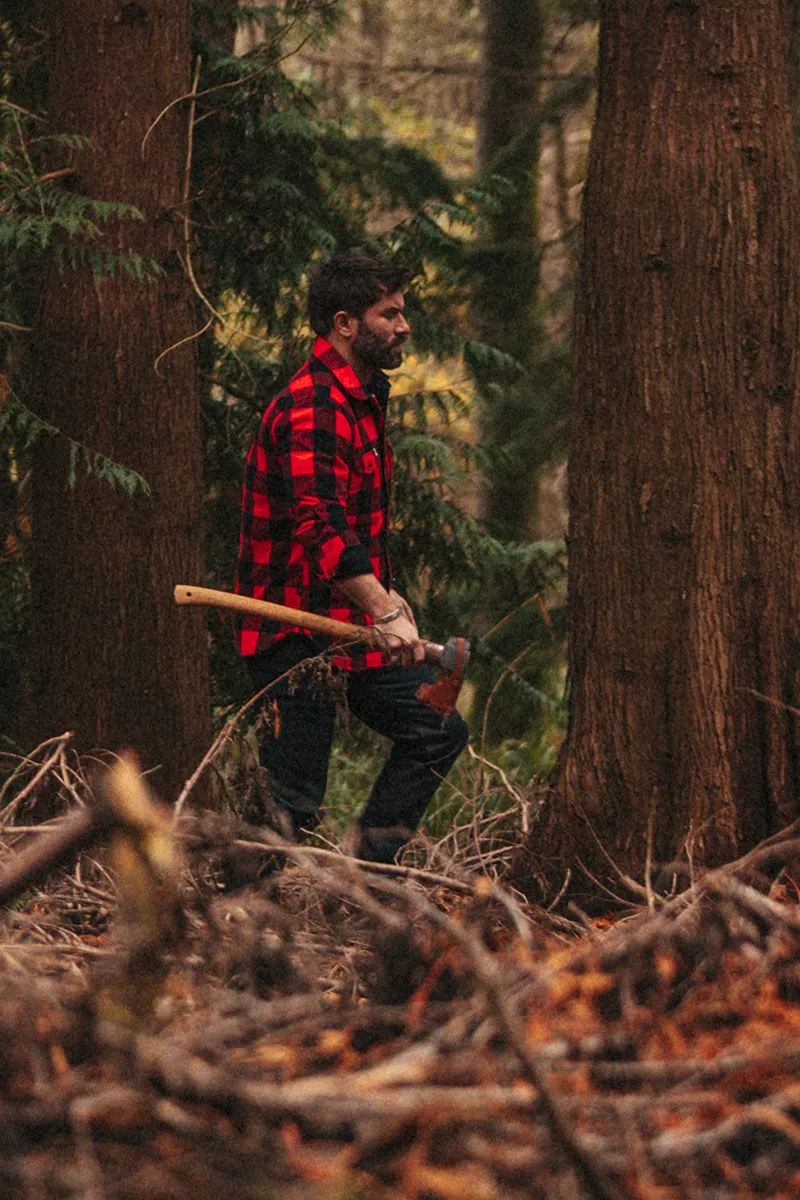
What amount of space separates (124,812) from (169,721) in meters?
3.93

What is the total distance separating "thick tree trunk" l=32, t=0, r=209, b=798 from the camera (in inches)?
228

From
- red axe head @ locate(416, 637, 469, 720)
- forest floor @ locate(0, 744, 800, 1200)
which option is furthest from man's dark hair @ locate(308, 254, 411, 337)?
forest floor @ locate(0, 744, 800, 1200)

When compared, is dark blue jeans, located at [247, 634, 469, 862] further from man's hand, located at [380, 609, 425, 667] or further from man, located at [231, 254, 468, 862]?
man's hand, located at [380, 609, 425, 667]

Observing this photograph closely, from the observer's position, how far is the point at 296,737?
454 centimetres

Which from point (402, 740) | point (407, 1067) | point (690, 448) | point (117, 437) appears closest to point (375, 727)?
point (402, 740)

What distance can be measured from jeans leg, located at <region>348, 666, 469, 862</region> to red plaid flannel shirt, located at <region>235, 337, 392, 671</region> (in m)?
0.14

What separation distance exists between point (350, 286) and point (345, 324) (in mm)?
135

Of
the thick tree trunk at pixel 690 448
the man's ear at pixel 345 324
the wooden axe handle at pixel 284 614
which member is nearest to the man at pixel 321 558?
the man's ear at pixel 345 324

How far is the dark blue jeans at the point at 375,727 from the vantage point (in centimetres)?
454

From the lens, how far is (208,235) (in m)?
7.24

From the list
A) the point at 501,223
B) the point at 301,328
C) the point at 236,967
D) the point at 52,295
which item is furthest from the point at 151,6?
the point at 501,223

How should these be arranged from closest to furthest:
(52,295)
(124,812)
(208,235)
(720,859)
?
1. (124,812)
2. (720,859)
3. (52,295)
4. (208,235)

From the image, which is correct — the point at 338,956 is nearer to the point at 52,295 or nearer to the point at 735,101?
the point at 735,101

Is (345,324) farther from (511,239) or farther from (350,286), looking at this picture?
(511,239)
